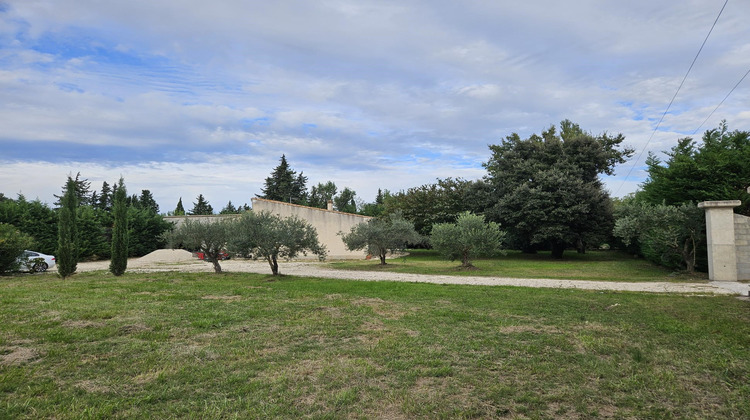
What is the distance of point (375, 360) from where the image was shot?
15.0 ft

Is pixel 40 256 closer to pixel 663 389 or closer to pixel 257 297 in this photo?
pixel 257 297

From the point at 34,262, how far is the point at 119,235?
21.5ft

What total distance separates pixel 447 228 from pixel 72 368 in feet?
49.0

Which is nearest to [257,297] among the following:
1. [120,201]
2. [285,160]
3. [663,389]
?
[663,389]

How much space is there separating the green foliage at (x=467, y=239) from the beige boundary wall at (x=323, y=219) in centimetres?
1110

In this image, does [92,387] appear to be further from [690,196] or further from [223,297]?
[690,196]

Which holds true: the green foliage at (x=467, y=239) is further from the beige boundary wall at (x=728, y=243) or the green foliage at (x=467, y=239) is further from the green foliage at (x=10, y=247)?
the green foliage at (x=10, y=247)

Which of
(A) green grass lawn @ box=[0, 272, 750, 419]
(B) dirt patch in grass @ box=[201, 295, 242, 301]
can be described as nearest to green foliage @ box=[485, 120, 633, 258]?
(A) green grass lawn @ box=[0, 272, 750, 419]

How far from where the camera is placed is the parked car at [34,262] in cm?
1763

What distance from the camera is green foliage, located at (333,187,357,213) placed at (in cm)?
7557

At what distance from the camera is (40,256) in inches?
767

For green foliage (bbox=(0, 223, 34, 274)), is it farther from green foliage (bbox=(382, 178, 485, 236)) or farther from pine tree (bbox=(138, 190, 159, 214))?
pine tree (bbox=(138, 190, 159, 214))

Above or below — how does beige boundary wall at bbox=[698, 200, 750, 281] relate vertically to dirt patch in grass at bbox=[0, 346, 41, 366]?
above

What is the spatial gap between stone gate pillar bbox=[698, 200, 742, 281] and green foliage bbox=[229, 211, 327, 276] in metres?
13.0
